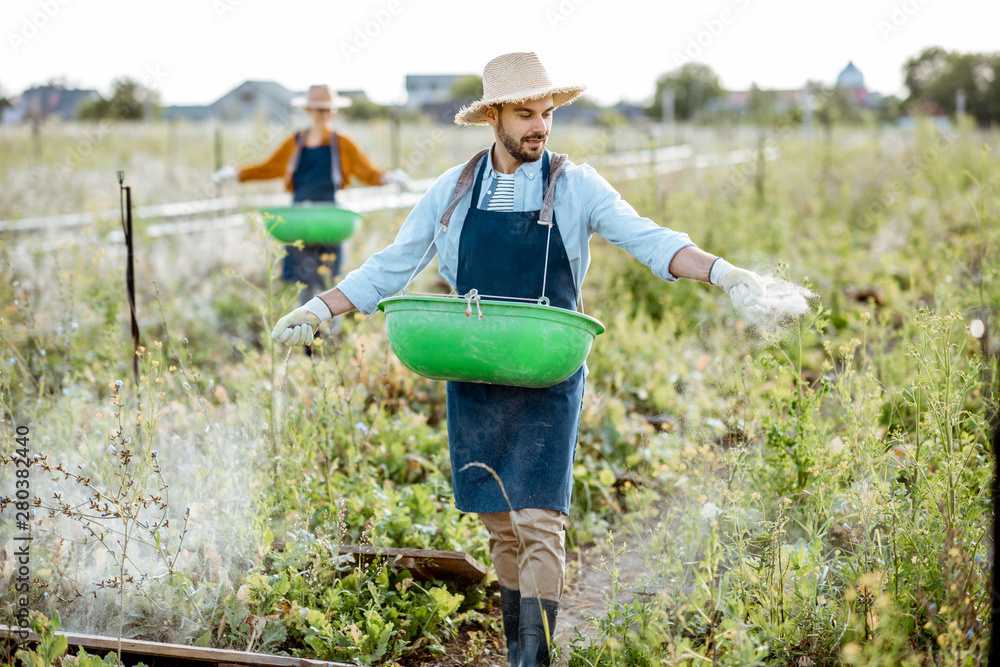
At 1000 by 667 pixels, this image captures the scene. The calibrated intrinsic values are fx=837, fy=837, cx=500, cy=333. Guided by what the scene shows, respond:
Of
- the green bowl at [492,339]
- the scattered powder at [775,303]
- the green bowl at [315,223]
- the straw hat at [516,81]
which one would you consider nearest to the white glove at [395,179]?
the green bowl at [315,223]

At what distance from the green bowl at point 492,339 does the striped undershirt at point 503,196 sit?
442 mm

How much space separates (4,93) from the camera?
20.5 m

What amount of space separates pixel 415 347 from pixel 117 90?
108 feet

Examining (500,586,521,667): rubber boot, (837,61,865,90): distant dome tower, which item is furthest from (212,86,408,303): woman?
(837,61,865,90): distant dome tower

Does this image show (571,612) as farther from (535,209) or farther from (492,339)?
(535,209)

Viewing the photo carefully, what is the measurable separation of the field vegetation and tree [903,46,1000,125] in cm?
3108

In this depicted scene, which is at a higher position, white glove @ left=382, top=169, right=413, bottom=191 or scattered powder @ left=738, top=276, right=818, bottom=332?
white glove @ left=382, top=169, right=413, bottom=191

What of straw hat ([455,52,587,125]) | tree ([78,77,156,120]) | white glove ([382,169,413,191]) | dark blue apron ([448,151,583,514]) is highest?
tree ([78,77,156,120])

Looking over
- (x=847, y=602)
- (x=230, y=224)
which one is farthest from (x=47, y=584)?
(x=230, y=224)

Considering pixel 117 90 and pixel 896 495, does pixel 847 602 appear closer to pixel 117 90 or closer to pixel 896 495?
pixel 896 495

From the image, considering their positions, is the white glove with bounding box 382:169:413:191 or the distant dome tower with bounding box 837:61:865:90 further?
the distant dome tower with bounding box 837:61:865:90

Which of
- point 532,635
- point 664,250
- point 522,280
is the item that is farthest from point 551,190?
point 532,635

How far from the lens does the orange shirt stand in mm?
5719

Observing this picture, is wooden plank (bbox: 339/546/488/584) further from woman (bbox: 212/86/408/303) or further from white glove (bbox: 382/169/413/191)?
white glove (bbox: 382/169/413/191)
